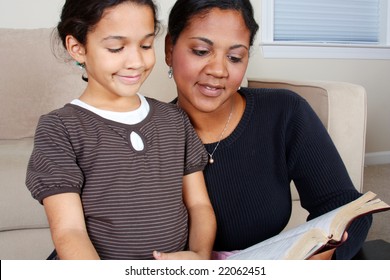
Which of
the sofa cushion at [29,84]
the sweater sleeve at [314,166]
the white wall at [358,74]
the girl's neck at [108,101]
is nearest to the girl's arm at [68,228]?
the girl's neck at [108,101]

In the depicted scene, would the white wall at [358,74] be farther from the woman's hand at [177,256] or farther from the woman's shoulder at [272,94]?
the woman's hand at [177,256]

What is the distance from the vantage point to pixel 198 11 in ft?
2.91

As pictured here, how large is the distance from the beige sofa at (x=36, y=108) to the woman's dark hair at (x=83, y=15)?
23.2 inches

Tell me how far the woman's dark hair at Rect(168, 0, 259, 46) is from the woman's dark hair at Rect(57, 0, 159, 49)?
106 millimetres

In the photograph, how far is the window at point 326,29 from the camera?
2736 mm

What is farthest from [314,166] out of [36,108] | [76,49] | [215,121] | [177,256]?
[36,108]

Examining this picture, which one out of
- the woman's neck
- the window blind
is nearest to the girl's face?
the woman's neck

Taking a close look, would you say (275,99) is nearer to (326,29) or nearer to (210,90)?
(210,90)

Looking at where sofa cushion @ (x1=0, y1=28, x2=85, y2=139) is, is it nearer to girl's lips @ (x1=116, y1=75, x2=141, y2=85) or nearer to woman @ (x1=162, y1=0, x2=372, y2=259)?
woman @ (x1=162, y1=0, x2=372, y2=259)

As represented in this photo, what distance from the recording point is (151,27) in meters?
0.77

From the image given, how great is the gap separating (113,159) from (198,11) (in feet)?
1.14
